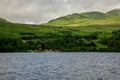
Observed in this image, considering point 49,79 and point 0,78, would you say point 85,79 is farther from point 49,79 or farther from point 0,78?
point 0,78

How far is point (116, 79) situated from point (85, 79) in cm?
688

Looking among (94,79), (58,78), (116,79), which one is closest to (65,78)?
(58,78)

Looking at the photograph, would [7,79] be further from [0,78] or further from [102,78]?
[102,78]

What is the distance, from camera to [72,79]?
2704 inches

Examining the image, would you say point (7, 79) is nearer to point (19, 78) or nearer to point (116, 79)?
point (19, 78)

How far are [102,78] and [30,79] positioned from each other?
16525 mm

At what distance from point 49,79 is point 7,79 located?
9.40 metres

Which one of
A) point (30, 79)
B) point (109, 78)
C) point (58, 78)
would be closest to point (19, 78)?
point (30, 79)

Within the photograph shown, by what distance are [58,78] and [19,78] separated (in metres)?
9.06

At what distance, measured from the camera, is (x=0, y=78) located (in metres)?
70.1

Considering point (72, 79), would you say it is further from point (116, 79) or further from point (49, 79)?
point (116, 79)

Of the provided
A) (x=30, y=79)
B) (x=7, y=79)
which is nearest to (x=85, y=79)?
(x=30, y=79)

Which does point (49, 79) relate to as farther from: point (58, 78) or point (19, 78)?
point (19, 78)

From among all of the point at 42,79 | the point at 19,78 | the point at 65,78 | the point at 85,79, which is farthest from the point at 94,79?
the point at 19,78
